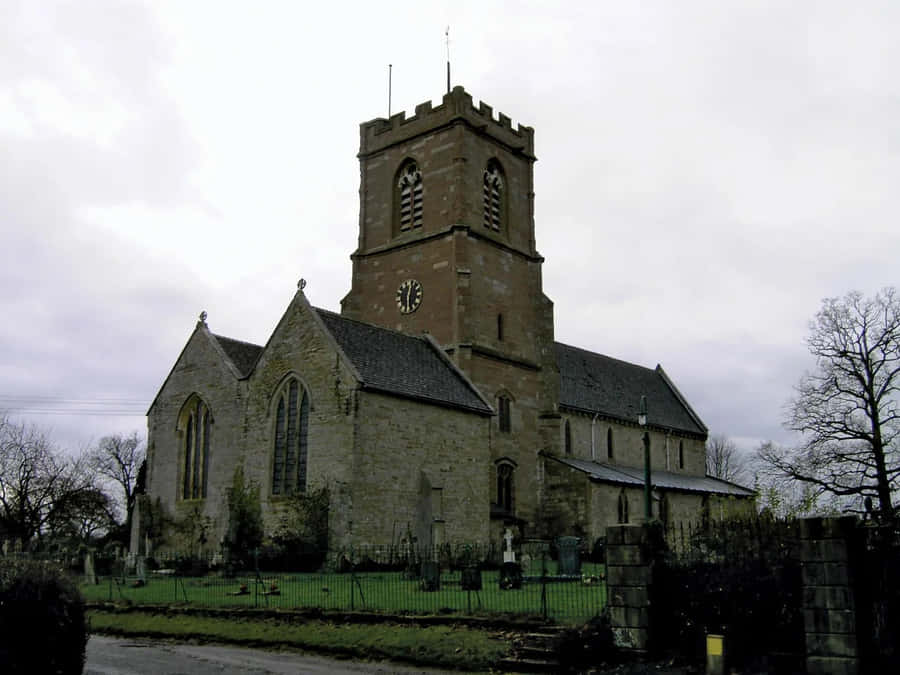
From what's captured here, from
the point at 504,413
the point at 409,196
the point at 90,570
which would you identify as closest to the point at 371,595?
the point at 90,570

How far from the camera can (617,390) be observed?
54375 mm

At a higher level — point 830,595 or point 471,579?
point 830,595

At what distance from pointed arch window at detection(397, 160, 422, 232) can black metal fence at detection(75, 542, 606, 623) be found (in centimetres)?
1700

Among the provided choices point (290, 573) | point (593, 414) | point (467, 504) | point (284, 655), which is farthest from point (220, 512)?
point (593, 414)

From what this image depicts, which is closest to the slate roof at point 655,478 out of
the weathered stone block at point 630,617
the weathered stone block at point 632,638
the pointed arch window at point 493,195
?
the pointed arch window at point 493,195

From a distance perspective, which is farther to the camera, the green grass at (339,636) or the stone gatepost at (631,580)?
the green grass at (339,636)

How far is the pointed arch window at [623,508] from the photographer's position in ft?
144

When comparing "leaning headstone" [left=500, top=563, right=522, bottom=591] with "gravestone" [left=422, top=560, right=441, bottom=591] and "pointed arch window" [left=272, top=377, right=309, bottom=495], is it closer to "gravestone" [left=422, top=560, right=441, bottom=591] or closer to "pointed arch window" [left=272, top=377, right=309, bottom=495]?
"gravestone" [left=422, top=560, right=441, bottom=591]

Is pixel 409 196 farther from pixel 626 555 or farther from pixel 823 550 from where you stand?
pixel 823 550

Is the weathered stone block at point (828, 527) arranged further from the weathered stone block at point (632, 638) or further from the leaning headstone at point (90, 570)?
the leaning headstone at point (90, 570)

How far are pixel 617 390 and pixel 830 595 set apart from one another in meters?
40.0

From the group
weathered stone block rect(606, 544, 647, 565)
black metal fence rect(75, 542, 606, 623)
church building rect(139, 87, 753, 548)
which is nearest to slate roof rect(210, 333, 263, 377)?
church building rect(139, 87, 753, 548)

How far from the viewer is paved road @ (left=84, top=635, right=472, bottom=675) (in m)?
17.3

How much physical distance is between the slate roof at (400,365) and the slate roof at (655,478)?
307 inches
